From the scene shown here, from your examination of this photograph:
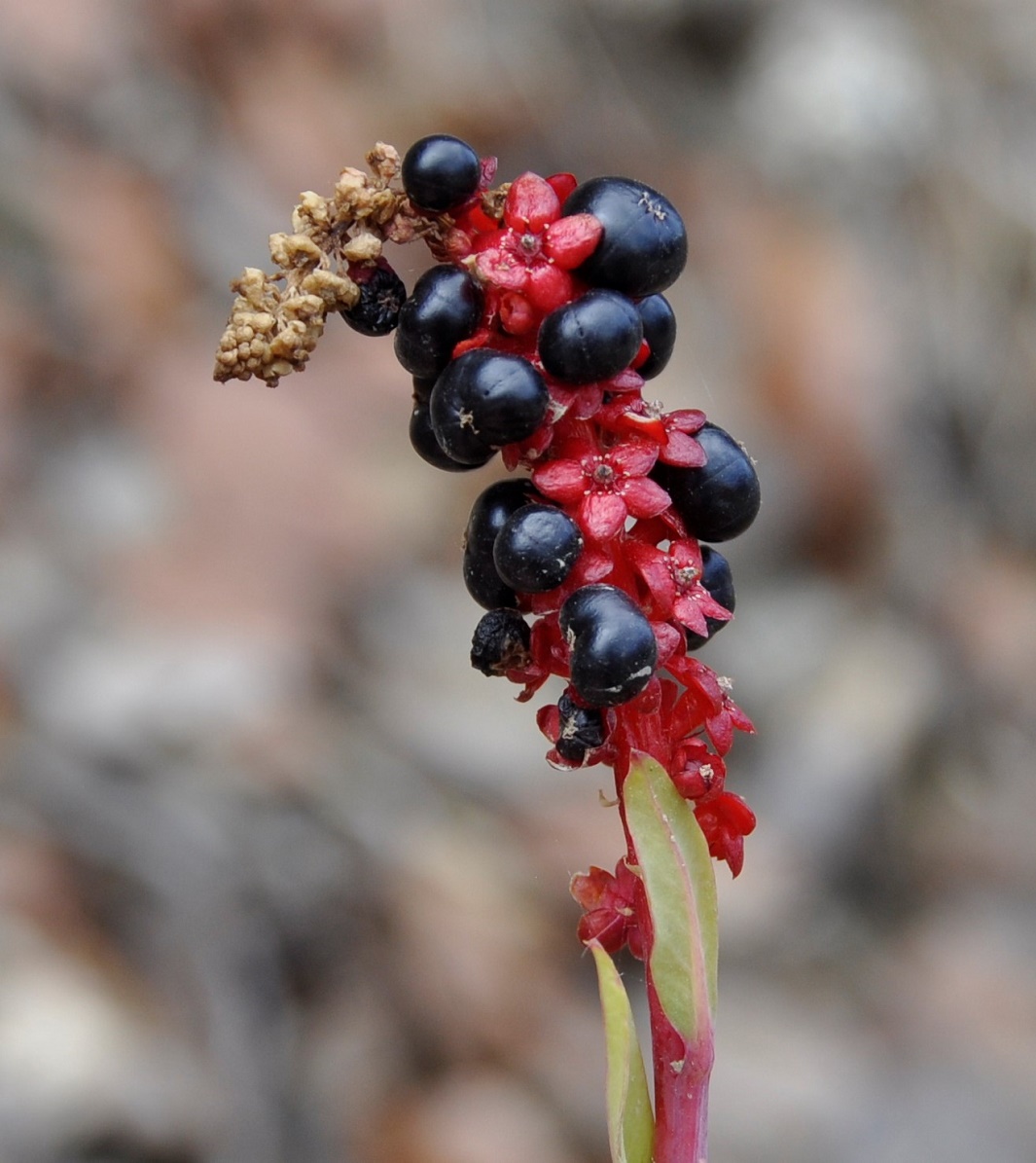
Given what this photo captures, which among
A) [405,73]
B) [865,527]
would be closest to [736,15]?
[405,73]

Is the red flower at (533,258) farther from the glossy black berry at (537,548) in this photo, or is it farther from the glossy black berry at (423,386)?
the glossy black berry at (537,548)

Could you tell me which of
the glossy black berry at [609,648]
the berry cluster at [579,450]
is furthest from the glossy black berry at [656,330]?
the glossy black berry at [609,648]

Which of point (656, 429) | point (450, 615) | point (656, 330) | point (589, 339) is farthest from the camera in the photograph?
point (450, 615)

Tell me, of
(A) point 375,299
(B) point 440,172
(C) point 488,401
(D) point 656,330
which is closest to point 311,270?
(A) point 375,299

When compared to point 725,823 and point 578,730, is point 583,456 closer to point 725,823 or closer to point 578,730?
point 578,730

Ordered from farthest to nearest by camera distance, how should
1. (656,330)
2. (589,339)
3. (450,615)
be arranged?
1. (450,615)
2. (656,330)
3. (589,339)

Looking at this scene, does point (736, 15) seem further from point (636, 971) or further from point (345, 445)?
point (636, 971)
